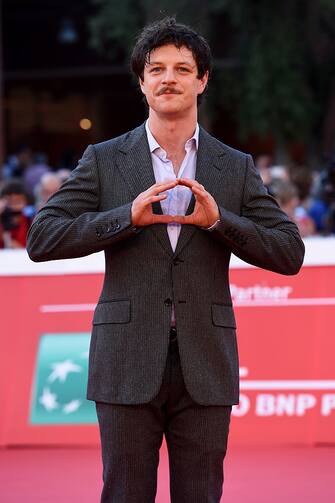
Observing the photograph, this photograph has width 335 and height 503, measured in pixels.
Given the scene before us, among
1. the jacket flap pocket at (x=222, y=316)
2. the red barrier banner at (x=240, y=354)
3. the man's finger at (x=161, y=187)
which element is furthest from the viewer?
the red barrier banner at (x=240, y=354)

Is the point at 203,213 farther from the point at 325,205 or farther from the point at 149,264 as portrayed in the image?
the point at 325,205

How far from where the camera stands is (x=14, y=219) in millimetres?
8719

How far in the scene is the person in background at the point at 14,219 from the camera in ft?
28.1

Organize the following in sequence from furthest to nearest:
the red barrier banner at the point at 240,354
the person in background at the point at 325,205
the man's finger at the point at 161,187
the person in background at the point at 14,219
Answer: the person in background at the point at 325,205 → the person in background at the point at 14,219 → the red barrier banner at the point at 240,354 → the man's finger at the point at 161,187

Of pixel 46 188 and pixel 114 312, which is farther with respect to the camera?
pixel 46 188

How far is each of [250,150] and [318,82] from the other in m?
5.54

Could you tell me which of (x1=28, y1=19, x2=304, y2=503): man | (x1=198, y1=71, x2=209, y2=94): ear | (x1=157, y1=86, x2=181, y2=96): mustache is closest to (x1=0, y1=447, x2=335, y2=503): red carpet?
(x1=28, y1=19, x2=304, y2=503): man

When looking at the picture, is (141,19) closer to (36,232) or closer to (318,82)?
(318,82)

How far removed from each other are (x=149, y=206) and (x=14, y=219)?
5.60 m

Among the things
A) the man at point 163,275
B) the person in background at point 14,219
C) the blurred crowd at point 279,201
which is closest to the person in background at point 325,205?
the blurred crowd at point 279,201

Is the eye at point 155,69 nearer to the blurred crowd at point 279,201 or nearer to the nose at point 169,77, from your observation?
the nose at point 169,77

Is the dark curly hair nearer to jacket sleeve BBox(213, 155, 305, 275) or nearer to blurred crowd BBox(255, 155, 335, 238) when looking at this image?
jacket sleeve BBox(213, 155, 305, 275)

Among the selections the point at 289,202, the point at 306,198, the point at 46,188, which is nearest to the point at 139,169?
the point at 289,202

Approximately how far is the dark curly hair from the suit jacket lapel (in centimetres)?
22
